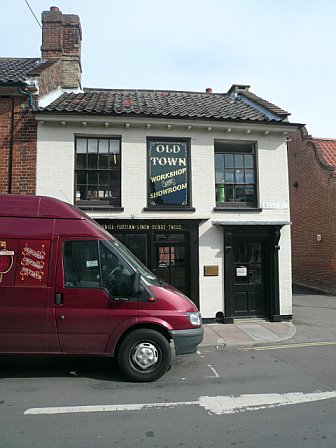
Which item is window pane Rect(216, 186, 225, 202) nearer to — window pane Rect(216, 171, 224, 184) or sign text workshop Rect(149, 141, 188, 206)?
window pane Rect(216, 171, 224, 184)

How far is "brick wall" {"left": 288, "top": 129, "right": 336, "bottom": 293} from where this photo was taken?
14883mm

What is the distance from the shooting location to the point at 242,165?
10.4 m

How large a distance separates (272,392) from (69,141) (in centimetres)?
759

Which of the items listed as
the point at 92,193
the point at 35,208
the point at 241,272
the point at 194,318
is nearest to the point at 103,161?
the point at 92,193

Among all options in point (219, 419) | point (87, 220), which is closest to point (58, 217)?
point (87, 220)

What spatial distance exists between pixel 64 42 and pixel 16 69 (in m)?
1.97

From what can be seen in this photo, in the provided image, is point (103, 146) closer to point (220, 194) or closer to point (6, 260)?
point (220, 194)

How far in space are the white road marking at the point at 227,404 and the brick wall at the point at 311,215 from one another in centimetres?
1099

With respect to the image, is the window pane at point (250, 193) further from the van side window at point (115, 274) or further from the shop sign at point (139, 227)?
the van side window at point (115, 274)

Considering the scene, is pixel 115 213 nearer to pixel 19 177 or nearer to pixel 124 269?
pixel 19 177

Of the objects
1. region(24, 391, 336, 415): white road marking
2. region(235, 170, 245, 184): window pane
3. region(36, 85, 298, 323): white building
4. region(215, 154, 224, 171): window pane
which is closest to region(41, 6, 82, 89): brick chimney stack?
region(36, 85, 298, 323): white building

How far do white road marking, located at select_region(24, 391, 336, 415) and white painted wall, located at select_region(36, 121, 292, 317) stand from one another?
4968 millimetres

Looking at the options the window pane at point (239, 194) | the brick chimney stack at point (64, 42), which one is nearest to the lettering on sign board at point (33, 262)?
the window pane at point (239, 194)

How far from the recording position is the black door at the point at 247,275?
389 inches
